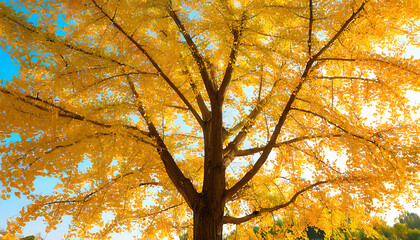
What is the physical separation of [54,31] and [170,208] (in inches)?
144

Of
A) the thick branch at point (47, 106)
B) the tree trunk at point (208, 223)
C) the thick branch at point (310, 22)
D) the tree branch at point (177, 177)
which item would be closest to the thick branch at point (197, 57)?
the tree branch at point (177, 177)

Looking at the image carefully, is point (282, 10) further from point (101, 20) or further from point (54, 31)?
point (54, 31)

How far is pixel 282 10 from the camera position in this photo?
3.05 m

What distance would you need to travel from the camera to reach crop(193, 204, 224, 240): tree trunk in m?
3.21

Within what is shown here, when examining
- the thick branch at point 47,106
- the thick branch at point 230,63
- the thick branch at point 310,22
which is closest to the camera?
the thick branch at point 47,106

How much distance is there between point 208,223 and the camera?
3.27 metres

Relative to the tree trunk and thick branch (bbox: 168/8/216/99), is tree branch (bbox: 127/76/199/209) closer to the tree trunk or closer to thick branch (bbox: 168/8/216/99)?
the tree trunk

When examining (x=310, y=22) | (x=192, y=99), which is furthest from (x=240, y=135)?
(x=310, y=22)

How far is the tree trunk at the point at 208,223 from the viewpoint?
3213mm

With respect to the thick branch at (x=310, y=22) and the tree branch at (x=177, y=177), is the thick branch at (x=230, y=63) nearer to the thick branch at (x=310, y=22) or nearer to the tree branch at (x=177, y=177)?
the thick branch at (x=310, y=22)

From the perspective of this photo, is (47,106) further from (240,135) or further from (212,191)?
(240,135)

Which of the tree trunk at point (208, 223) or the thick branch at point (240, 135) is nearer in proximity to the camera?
the tree trunk at point (208, 223)

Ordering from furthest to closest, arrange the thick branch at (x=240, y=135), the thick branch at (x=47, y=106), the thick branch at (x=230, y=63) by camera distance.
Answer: the thick branch at (x=240, y=135)
the thick branch at (x=230, y=63)
the thick branch at (x=47, y=106)

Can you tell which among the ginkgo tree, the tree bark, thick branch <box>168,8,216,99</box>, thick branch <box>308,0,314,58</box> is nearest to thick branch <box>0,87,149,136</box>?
the ginkgo tree
